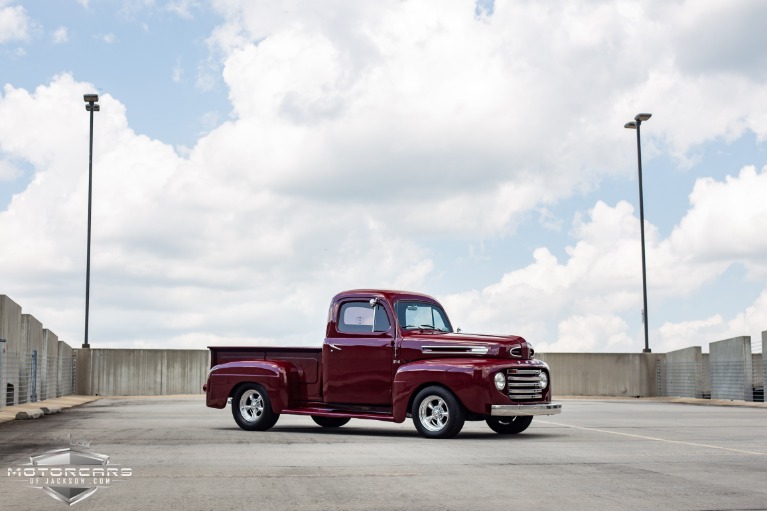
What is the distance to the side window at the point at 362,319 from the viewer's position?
57.9ft

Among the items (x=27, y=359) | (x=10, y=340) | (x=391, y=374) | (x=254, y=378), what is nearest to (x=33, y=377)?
(x=27, y=359)

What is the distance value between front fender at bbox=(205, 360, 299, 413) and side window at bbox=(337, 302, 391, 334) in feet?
3.99

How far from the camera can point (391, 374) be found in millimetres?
17219

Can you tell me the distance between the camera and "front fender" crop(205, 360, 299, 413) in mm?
17922

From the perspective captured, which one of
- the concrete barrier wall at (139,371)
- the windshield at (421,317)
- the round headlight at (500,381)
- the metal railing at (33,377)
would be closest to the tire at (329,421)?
the windshield at (421,317)

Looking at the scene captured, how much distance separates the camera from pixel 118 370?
4162 centimetres

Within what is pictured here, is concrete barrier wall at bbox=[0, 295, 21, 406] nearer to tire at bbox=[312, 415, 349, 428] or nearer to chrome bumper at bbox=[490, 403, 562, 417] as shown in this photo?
tire at bbox=[312, 415, 349, 428]

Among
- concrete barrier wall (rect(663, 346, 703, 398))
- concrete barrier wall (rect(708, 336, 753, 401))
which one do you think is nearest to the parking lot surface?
concrete barrier wall (rect(708, 336, 753, 401))

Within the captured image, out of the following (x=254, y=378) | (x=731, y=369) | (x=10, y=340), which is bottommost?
(x=254, y=378)

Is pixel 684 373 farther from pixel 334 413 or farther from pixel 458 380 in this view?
pixel 458 380

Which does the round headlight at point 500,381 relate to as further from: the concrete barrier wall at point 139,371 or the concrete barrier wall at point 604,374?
the concrete barrier wall at point 604,374

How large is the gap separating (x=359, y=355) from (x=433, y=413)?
1704mm

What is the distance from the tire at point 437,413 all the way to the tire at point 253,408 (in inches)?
108

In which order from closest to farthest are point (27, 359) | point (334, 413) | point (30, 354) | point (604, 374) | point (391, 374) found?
point (391, 374) < point (334, 413) < point (27, 359) < point (30, 354) < point (604, 374)
